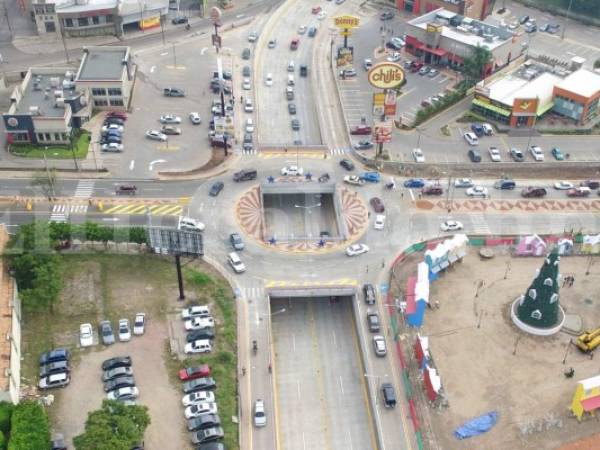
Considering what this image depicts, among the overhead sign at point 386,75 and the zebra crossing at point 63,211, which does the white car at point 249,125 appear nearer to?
the overhead sign at point 386,75

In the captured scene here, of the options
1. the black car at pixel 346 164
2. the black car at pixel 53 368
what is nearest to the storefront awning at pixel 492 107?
the black car at pixel 346 164

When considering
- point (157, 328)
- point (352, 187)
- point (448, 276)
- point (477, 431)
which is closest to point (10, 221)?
point (157, 328)

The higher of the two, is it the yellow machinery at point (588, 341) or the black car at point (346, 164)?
the black car at point (346, 164)

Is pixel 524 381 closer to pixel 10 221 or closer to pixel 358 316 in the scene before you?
pixel 358 316

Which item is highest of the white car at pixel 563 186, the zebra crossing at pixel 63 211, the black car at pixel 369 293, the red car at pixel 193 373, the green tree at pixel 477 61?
the green tree at pixel 477 61

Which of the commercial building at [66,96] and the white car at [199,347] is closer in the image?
the white car at [199,347]

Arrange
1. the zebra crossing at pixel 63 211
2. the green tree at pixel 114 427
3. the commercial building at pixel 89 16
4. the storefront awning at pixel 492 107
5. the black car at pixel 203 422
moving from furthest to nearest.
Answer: the commercial building at pixel 89 16, the storefront awning at pixel 492 107, the zebra crossing at pixel 63 211, the black car at pixel 203 422, the green tree at pixel 114 427
